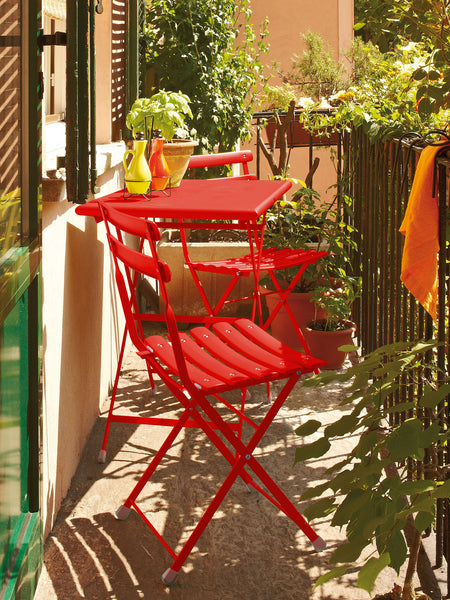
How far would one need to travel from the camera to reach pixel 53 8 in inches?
151

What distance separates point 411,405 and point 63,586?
140 cm

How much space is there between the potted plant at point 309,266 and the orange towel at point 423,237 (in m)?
2.10

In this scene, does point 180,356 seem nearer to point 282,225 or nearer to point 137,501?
point 137,501

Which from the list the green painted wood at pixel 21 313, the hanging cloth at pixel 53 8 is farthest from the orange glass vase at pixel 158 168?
the green painted wood at pixel 21 313

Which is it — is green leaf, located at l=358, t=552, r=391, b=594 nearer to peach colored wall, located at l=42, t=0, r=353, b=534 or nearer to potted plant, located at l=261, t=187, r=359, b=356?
peach colored wall, located at l=42, t=0, r=353, b=534

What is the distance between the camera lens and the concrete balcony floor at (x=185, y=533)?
2645mm

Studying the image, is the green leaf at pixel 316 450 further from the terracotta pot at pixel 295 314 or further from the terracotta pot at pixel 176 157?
the terracotta pot at pixel 295 314

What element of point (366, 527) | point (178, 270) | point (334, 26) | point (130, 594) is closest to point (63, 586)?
point (130, 594)

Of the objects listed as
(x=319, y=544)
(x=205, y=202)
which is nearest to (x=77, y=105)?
(x=205, y=202)

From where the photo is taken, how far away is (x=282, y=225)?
536cm

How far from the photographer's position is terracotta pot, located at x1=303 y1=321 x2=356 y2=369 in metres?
4.72

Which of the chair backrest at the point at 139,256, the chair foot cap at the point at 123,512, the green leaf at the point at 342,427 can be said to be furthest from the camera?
the chair foot cap at the point at 123,512

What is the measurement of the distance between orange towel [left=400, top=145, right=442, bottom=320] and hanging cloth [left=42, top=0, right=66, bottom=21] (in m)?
1.95

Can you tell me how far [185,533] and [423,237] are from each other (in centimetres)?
130
